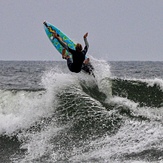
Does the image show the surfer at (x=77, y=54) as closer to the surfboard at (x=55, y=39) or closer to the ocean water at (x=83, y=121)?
the ocean water at (x=83, y=121)

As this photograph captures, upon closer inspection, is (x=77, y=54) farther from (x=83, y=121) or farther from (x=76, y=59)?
(x=83, y=121)

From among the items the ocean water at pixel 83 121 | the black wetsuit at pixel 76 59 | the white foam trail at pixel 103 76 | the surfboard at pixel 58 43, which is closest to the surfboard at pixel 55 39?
the surfboard at pixel 58 43

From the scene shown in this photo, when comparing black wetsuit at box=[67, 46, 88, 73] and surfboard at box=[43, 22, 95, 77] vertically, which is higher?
surfboard at box=[43, 22, 95, 77]

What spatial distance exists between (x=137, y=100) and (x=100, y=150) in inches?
168

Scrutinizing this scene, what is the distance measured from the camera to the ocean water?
21.1ft

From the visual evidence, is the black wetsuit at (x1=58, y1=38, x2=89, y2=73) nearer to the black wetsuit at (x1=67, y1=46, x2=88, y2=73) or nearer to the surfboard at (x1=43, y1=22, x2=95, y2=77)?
the black wetsuit at (x1=67, y1=46, x2=88, y2=73)

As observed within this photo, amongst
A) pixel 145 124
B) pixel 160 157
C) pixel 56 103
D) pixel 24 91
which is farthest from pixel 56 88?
pixel 160 157

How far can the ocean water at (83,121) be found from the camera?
6.43 m

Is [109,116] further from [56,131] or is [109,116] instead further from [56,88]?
[56,88]

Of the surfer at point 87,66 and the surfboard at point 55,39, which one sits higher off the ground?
the surfboard at point 55,39

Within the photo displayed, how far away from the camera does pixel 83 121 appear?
8.38 metres

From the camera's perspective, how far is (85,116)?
8562mm

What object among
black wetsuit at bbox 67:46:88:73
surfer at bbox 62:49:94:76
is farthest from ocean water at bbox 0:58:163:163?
black wetsuit at bbox 67:46:88:73

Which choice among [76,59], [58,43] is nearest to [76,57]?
[76,59]
